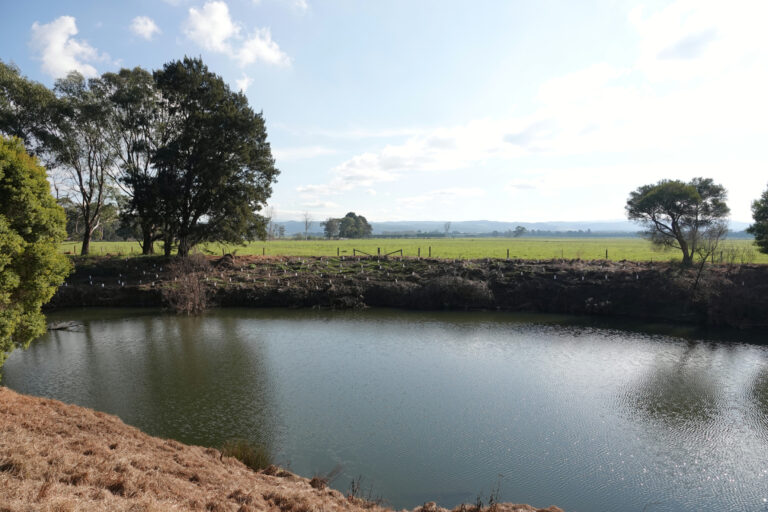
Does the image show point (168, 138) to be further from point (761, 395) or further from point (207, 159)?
point (761, 395)

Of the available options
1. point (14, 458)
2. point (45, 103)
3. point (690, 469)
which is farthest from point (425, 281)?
point (45, 103)

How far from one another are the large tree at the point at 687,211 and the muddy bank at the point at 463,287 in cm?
238

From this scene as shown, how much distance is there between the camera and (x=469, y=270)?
124ft

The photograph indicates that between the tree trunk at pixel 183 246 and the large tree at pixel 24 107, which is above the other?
the large tree at pixel 24 107

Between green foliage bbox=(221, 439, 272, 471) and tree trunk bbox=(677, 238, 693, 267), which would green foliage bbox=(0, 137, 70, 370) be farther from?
tree trunk bbox=(677, 238, 693, 267)

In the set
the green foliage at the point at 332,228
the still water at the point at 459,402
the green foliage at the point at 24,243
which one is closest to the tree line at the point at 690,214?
the still water at the point at 459,402

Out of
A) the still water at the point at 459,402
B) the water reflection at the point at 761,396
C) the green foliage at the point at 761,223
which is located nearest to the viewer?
the still water at the point at 459,402

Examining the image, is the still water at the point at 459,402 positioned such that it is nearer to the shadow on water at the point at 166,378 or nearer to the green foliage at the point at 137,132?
the shadow on water at the point at 166,378

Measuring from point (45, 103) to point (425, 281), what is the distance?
33.3 meters

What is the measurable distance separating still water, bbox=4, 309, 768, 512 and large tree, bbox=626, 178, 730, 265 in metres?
13.0

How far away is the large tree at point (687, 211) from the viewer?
3531 centimetres

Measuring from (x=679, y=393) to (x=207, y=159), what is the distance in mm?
34072

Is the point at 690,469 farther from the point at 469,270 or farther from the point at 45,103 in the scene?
the point at 45,103

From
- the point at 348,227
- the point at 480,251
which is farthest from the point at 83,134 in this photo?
the point at 348,227
